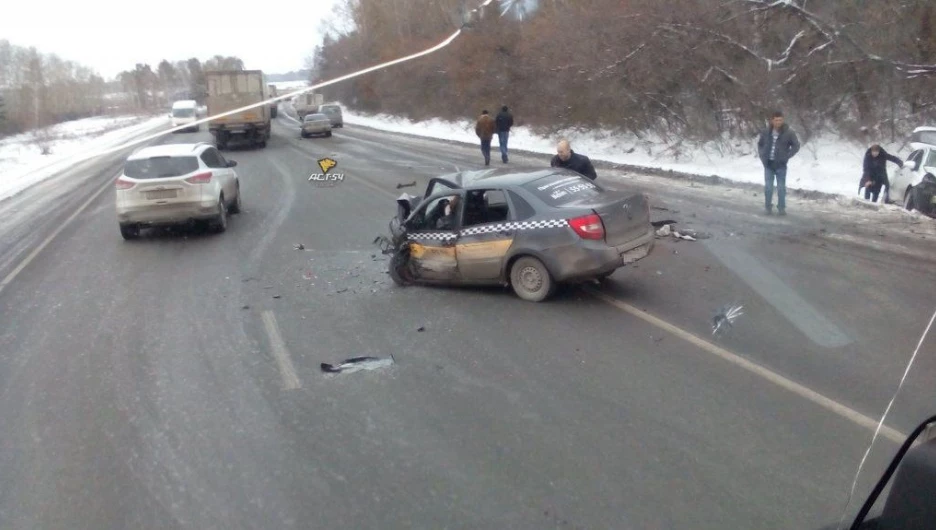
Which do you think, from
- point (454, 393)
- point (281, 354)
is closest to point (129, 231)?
point (281, 354)

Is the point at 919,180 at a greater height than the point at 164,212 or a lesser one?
greater

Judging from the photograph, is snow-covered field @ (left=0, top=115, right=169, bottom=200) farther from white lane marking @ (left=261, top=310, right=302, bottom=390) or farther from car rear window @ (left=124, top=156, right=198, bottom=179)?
white lane marking @ (left=261, top=310, right=302, bottom=390)

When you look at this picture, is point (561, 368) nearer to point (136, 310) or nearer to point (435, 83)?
point (136, 310)

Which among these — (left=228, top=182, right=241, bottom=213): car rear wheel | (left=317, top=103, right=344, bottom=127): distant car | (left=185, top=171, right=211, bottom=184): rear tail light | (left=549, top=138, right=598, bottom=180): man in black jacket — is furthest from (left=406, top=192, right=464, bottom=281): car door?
(left=317, top=103, right=344, bottom=127): distant car

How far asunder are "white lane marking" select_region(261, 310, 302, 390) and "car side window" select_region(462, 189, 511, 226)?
96.0 inches

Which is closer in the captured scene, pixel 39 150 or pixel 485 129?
pixel 485 129

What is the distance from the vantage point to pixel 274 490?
5.02 m

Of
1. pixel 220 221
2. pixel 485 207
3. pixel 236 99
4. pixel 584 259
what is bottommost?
pixel 220 221

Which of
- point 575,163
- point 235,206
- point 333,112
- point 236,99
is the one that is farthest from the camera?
point 333,112

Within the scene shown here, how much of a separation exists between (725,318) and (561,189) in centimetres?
232

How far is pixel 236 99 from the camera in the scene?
113ft

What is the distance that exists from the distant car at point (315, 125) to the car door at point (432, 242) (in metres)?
34.6

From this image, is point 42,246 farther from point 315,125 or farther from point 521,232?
point 315,125

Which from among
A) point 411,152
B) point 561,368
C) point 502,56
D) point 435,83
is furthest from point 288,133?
point 561,368
